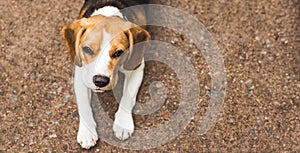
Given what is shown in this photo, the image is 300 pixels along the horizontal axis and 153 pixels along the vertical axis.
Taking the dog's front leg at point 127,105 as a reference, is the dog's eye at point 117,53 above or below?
above

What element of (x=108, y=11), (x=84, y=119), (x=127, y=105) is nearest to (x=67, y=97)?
(x=84, y=119)

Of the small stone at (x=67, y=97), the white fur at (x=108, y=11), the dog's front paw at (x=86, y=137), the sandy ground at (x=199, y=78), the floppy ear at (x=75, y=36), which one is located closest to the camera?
the floppy ear at (x=75, y=36)

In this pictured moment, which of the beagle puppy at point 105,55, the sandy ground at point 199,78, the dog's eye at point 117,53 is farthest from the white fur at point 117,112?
the dog's eye at point 117,53

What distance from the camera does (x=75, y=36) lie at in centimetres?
354

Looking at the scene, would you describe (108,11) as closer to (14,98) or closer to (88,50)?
(88,50)

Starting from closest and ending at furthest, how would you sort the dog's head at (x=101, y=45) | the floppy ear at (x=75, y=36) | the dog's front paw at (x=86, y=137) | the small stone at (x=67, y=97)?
1. the dog's head at (x=101, y=45)
2. the floppy ear at (x=75, y=36)
3. the dog's front paw at (x=86, y=137)
4. the small stone at (x=67, y=97)

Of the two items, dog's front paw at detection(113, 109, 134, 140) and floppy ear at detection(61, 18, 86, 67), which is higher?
floppy ear at detection(61, 18, 86, 67)

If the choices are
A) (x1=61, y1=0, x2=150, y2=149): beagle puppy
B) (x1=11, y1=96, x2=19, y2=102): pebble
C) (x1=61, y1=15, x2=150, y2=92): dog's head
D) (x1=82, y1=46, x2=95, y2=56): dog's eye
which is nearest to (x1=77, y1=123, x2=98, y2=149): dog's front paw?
(x1=61, y1=0, x2=150, y2=149): beagle puppy

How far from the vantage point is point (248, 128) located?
13.9 feet

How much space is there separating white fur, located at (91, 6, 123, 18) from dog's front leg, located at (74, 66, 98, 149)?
521 millimetres

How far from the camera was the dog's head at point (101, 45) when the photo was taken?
134 inches

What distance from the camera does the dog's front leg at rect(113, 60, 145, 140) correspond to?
4129mm

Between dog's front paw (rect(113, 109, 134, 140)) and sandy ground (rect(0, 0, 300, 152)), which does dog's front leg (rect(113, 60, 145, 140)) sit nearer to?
dog's front paw (rect(113, 109, 134, 140))

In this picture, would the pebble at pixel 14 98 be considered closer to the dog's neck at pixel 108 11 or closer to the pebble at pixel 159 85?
the dog's neck at pixel 108 11
